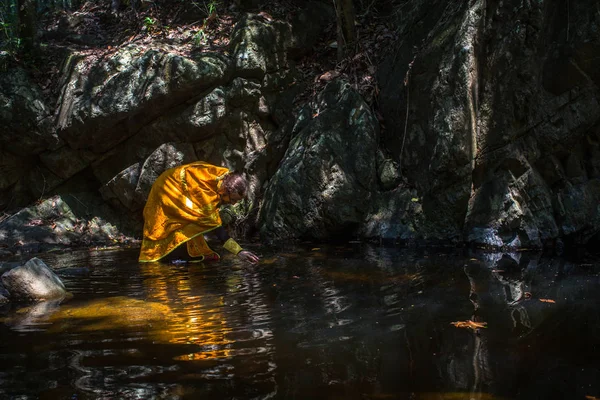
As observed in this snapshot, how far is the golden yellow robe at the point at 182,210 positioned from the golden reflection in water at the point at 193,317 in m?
0.96

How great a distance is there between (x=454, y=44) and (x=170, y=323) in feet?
18.5

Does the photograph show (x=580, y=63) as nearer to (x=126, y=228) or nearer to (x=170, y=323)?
(x=170, y=323)

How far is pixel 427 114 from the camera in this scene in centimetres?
746

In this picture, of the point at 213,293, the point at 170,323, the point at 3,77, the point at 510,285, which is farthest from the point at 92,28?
the point at 510,285

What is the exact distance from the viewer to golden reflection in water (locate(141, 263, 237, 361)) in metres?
3.12

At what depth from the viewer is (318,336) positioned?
10.8 ft

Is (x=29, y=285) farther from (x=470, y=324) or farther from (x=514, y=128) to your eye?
(x=514, y=128)

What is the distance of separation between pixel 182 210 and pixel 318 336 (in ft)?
11.9

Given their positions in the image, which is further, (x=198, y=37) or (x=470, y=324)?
(x=198, y=37)

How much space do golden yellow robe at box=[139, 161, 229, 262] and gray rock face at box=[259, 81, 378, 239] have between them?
170cm

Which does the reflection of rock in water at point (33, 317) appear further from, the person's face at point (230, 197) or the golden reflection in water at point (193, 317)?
the person's face at point (230, 197)

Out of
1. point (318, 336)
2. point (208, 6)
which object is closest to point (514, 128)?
point (318, 336)

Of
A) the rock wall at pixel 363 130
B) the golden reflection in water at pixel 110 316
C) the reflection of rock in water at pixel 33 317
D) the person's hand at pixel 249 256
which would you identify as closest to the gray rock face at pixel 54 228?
the rock wall at pixel 363 130

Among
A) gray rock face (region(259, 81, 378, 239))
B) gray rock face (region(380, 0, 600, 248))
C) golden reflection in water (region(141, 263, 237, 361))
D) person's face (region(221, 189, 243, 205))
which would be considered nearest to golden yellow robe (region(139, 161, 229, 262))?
person's face (region(221, 189, 243, 205))
